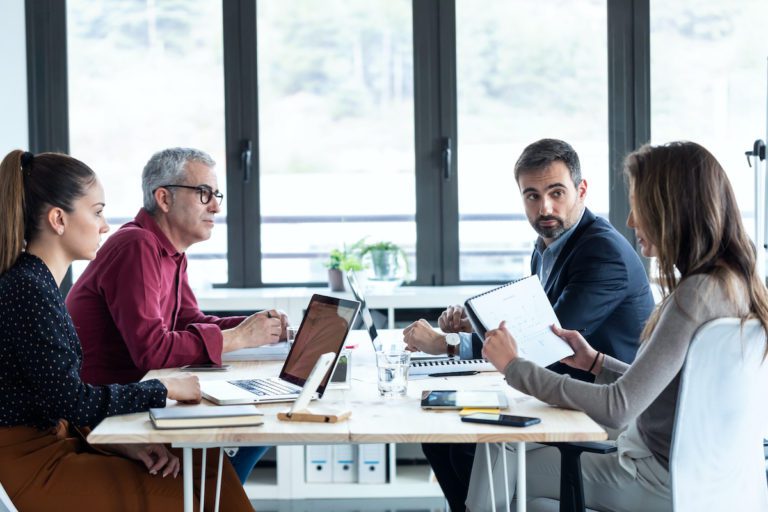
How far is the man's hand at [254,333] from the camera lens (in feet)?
9.20

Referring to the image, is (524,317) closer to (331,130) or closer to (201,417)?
(201,417)

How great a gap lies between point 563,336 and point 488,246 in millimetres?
2246

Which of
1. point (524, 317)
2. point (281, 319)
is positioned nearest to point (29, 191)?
point (281, 319)

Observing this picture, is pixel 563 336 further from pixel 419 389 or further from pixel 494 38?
pixel 494 38

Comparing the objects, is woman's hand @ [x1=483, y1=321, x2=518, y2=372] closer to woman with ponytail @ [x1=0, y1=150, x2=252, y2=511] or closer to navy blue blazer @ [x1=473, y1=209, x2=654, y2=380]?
navy blue blazer @ [x1=473, y1=209, x2=654, y2=380]

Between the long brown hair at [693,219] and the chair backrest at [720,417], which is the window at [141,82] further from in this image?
the chair backrest at [720,417]

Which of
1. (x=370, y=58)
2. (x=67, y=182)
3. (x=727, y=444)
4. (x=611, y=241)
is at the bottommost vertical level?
(x=727, y=444)

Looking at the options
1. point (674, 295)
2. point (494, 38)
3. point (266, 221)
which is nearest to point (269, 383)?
point (674, 295)

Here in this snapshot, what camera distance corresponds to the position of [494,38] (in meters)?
4.57

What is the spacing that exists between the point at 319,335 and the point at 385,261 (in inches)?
79.7

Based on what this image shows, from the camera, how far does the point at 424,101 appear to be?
180 inches

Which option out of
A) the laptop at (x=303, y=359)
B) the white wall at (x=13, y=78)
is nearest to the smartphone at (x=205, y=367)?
the laptop at (x=303, y=359)

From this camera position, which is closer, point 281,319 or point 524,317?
point 524,317

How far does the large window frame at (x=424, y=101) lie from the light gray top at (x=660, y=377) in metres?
2.60
